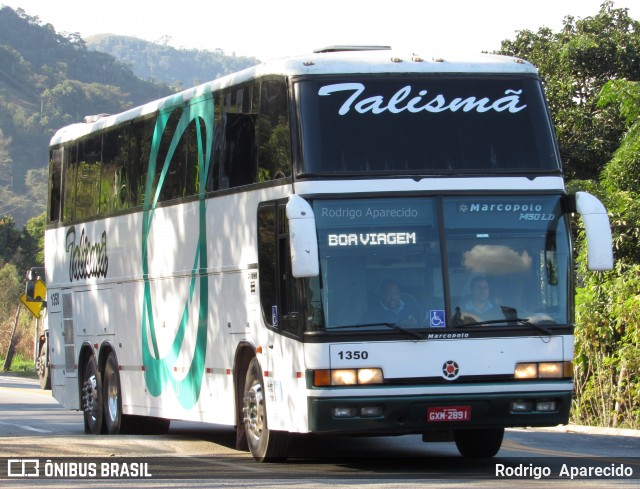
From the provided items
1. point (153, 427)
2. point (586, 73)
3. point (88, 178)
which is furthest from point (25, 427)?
point (586, 73)

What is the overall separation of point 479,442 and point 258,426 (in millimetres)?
2275

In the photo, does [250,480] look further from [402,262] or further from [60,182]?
[60,182]

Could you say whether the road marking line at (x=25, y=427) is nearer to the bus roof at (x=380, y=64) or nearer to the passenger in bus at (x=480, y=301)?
the bus roof at (x=380, y=64)

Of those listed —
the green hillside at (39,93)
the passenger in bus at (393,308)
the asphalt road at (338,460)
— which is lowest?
the asphalt road at (338,460)

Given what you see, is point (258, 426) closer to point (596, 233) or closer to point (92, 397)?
point (596, 233)

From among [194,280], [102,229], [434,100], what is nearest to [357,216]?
[434,100]

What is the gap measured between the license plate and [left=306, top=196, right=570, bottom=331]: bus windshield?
70 cm

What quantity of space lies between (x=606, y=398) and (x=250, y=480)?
34.3 ft

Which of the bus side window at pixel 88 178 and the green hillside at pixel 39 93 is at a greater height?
the green hillside at pixel 39 93

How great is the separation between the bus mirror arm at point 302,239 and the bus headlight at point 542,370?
6.72 ft

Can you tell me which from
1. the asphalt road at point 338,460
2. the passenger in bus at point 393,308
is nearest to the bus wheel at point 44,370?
the asphalt road at point 338,460

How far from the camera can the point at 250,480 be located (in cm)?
1179

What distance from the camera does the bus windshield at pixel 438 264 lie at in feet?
40.1

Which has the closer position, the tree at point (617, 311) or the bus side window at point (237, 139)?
the bus side window at point (237, 139)
